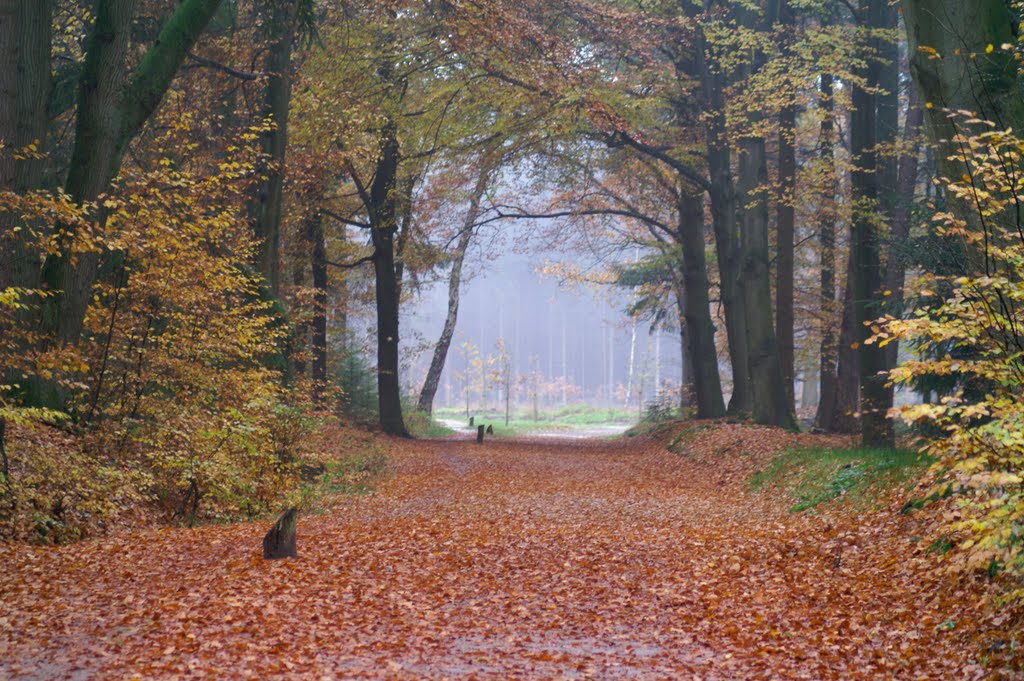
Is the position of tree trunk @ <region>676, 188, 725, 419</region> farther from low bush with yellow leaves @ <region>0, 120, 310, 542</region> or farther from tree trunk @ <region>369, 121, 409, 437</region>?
low bush with yellow leaves @ <region>0, 120, 310, 542</region>

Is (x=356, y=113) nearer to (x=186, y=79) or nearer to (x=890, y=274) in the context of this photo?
(x=186, y=79)

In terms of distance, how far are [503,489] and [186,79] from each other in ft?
31.1

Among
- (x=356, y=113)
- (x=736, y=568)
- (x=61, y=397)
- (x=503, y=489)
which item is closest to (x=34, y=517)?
(x=61, y=397)

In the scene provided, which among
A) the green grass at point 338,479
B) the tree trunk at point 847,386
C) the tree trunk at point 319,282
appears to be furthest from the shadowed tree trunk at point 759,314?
the tree trunk at point 319,282

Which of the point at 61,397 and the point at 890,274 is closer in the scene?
the point at 61,397

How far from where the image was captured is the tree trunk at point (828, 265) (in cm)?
2136

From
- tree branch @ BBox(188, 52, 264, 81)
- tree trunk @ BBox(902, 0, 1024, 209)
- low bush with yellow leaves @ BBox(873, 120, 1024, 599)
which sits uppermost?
tree branch @ BBox(188, 52, 264, 81)

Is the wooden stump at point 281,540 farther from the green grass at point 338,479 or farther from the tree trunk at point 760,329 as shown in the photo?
the tree trunk at point 760,329

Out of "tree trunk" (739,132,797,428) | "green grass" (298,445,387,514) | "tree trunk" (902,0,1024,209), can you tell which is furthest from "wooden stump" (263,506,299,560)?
"tree trunk" (739,132,797,428)

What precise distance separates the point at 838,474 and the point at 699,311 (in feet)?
45.8

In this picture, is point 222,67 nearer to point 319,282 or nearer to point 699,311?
point 319,282

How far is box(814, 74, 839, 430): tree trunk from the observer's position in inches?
841

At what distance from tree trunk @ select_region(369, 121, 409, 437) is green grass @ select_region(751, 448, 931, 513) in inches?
517

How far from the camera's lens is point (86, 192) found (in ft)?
36.5
